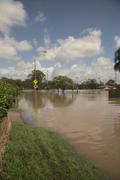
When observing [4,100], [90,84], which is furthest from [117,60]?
[90,84]

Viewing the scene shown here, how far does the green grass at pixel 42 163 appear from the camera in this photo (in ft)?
20.9

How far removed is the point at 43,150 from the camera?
8305mm

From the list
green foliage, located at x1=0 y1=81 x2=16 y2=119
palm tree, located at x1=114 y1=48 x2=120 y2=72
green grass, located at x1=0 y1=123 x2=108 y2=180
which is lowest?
green grass, located at x1=0 y1=123 x2=108 y2=180

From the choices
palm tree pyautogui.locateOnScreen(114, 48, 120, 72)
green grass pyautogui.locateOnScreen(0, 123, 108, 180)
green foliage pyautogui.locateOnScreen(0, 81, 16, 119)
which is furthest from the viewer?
palm tree pyautogui.locateOnScreen(114, 48, 120, 72)

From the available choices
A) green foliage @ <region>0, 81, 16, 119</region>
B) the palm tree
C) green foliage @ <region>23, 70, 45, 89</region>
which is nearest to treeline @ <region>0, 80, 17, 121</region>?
green foliage @ <region>0, 81, 16, 119</region>

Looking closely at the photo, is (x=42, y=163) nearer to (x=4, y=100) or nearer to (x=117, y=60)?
(x=4, y=100)

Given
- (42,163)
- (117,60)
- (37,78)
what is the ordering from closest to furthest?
(42,163)
(117,60)
(37,78)

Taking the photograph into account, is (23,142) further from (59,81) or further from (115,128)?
(59,81)

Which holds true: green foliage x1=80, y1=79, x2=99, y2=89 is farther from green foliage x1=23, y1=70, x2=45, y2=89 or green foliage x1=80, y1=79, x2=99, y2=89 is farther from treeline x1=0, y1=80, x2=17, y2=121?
treeline x1=0, y1=80, x2=17, y2=121

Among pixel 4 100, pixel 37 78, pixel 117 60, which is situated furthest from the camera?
pixel 37 78

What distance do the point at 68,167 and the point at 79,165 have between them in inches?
15.2

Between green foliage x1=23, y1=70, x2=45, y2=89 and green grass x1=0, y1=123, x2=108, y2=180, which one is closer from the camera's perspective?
green grass x1=0, y1=123, x2=108, y2=180

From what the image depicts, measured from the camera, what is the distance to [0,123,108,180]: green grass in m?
6.37

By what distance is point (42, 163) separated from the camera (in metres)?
7.11
